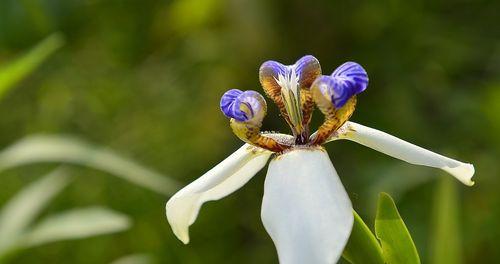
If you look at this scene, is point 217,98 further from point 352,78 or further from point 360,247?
point 360,247

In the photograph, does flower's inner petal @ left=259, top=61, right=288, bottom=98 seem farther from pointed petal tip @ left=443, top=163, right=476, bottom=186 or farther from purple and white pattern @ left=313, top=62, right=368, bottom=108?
pointed petal tip @ left=443, top=163, right=476, bottom=186

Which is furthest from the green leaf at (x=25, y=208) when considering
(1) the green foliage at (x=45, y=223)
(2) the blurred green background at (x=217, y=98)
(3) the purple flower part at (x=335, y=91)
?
(3) the purple flower part at (x=335, y=91)

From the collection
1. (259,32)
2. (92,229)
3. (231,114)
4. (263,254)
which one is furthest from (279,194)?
(259,32)

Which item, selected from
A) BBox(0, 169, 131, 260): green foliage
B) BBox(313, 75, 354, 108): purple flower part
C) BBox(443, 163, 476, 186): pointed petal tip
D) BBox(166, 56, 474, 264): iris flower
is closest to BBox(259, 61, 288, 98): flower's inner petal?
BBox(166, 56, 474, 264): iris flower

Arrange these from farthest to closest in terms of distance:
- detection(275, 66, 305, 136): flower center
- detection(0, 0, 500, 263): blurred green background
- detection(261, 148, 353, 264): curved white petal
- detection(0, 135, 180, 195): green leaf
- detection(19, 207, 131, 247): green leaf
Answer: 1. detection(0, 0, 500, 263): blurred green background
2. detection(0, 135, 180, 195): green leaf
3. detection(19, 207, 131, 247): green leaf
4. detection(275, 66, 305, 136): flower center
5. detection(261, 148, 353, 264): curved white petal

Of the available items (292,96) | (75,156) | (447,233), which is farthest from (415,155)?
(75,156)

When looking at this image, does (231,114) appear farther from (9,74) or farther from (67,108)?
(67,108)

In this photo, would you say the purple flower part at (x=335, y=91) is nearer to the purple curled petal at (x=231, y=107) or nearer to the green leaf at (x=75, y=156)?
the purple curled petal at (x=231, y=107)
